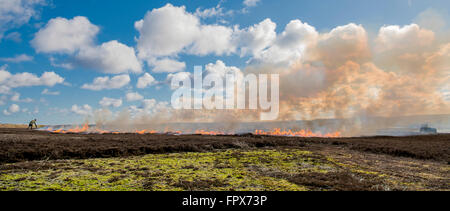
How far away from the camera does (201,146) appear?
21.1m

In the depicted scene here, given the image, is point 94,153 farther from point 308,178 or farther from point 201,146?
point 308,178

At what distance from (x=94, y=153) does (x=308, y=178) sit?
48.4 feet

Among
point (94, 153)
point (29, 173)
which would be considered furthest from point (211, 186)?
point (94, 153)
